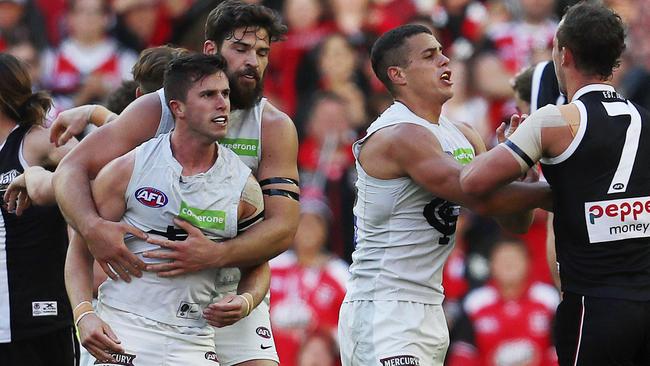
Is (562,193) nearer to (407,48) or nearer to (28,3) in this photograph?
(407,48)

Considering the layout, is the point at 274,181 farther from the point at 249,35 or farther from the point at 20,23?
the point at 20,23

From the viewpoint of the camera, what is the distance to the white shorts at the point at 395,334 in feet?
19.6

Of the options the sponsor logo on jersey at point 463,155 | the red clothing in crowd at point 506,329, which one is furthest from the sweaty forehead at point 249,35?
the red clothing in crowd at point 506,329

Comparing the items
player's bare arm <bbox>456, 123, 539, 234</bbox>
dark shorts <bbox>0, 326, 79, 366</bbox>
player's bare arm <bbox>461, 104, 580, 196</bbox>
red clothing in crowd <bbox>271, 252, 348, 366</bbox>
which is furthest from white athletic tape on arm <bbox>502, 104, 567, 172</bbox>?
red clothing in crowd <bbox>271, 252, 348, 366</bbox>

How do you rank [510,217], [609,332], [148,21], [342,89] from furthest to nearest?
[148,21] < [342,89] < [510,217] < [609,332]

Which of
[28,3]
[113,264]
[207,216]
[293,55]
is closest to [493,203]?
[207,216]

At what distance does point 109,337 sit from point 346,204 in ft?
17.7

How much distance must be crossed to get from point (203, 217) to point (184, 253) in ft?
0.66

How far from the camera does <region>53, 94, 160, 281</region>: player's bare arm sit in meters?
5.79

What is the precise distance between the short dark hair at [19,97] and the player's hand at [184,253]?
1929mm

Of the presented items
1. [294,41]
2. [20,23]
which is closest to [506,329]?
[294,41]

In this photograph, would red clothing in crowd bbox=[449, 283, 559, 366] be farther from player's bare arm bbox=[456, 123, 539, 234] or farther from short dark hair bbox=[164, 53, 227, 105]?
short dark hair bbox=[164, 53, 227, 105]

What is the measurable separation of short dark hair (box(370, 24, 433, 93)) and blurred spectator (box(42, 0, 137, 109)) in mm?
6051

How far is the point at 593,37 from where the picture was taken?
561 centimetres
